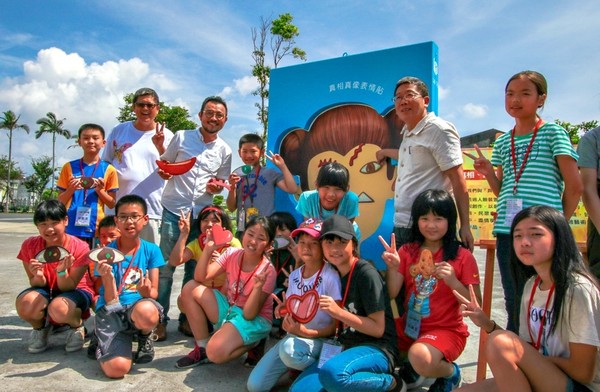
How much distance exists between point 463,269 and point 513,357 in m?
0.72

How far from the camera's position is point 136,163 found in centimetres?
421

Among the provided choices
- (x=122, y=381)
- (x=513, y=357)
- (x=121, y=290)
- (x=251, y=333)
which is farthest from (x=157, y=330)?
(x=513, y=357)

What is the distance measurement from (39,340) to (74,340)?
26cm

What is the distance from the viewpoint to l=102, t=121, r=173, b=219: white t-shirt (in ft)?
13.7

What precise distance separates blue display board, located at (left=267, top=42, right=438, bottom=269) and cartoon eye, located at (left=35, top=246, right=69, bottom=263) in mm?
2095

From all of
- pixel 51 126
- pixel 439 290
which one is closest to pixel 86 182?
pixel 439 290

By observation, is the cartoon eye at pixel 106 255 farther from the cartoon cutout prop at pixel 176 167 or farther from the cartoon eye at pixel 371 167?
the cartoon eye at pixel 371 167

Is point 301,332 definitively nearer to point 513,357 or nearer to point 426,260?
point 426,260

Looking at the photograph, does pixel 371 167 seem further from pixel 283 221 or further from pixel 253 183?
pixel 253 183

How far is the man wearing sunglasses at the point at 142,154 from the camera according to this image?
13.7ft

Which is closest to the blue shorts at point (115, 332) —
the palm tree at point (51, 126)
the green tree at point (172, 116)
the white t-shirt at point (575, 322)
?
the white t-shirt at point (575, 322)

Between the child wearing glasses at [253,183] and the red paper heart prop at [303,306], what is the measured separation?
1537mm

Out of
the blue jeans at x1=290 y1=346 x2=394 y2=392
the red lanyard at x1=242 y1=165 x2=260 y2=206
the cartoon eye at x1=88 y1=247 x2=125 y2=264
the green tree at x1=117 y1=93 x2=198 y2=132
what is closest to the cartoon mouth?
the red lanyard at x1=242 y1=165 x2=260 y2=206

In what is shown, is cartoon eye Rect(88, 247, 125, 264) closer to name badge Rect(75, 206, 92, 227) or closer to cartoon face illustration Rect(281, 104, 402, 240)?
name badge Rect(75, 206, 92, 227)
